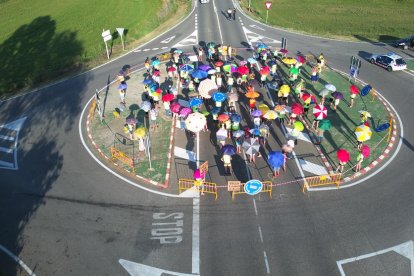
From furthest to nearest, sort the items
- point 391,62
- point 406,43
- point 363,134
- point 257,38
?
point 257,38, point 406,43, point 391,62, point 363,134

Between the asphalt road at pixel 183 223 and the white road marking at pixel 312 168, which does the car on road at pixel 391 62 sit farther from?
the white road marking at pixel 312 168

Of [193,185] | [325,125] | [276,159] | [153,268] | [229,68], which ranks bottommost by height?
[153,268]

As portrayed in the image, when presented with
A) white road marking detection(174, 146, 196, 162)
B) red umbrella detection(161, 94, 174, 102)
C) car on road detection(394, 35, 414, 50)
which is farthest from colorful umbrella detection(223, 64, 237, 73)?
car on road detection(394, 35, 414, 50)

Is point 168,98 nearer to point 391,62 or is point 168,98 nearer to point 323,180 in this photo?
point 323,180

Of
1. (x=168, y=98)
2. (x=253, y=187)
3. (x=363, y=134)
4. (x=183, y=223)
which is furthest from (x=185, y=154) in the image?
(x=363, y=134)

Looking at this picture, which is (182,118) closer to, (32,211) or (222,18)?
(32,211)

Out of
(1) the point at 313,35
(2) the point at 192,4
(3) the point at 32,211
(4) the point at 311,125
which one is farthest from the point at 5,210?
(2) the point at 192,4
